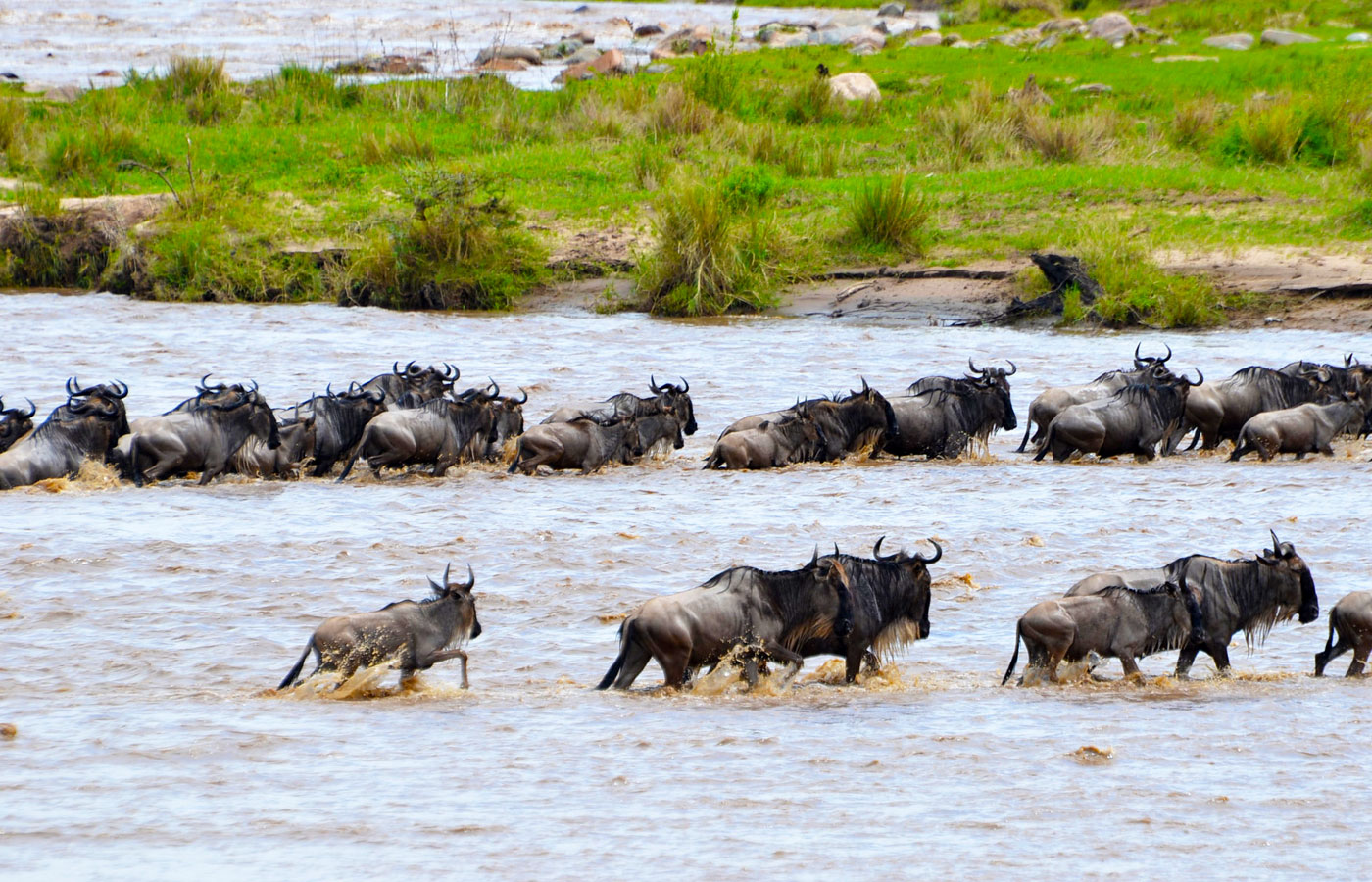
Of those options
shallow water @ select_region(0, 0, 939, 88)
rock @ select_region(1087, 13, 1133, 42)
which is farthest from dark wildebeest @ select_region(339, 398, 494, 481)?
rock @ select_region(1087, 13, 1133, 42)

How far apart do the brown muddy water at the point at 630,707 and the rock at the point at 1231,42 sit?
2600 cm

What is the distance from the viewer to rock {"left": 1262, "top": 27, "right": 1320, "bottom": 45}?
3509cm

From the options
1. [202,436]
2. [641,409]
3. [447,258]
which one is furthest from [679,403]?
[447,258]

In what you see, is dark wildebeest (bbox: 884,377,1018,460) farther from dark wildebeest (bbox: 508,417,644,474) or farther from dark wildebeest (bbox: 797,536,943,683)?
dark wildebeest (bbox: 797,536,943,683)

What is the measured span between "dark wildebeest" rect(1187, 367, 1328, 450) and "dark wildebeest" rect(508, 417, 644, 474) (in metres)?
4.37

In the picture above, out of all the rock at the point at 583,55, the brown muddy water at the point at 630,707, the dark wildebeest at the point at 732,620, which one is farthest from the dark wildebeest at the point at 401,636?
the rock at the point at 583,55

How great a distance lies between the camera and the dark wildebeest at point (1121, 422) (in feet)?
38.2

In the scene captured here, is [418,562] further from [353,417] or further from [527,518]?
[353,417]

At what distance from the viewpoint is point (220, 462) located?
11.2 meters

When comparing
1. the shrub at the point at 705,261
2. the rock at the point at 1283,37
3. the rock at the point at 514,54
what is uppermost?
the rock at the point at 1283,37

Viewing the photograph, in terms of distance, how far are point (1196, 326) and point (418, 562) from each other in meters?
11.3

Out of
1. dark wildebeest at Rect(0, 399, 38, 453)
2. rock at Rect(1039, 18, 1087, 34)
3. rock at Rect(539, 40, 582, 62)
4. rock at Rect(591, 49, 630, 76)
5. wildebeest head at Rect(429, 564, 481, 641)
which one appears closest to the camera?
wildebeest head at Rect(429, 564, 481, 641)

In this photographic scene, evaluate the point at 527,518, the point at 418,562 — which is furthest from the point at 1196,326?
the point at 418,562

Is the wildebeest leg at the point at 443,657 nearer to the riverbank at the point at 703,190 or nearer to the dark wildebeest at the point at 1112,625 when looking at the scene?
the dark wildebeest at the point at 1112,625
